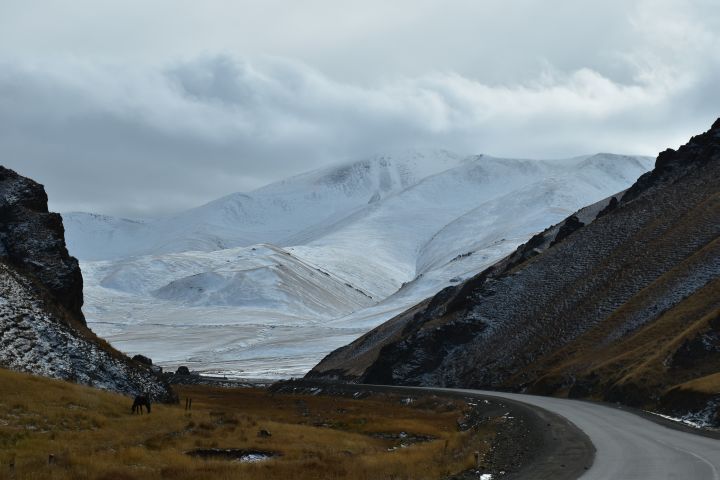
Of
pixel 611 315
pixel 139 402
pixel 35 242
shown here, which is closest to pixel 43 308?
pixel 35 242

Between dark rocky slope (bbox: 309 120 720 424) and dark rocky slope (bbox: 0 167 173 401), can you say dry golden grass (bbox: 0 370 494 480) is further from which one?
dark rocky slope (bbox: 309 120 720 424)

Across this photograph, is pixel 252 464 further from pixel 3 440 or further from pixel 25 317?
pixel 25 317

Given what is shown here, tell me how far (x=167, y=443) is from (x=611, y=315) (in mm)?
61351

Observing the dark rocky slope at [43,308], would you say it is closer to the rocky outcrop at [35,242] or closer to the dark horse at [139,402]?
the rocky outcrop at [35,242]

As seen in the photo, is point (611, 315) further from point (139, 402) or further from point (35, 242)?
point (35, 242)

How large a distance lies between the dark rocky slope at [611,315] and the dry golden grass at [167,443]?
18.6m

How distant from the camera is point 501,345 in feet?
303

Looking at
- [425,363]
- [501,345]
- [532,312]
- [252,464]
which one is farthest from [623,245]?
[252,464]

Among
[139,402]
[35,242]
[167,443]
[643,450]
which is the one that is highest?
[35,242]

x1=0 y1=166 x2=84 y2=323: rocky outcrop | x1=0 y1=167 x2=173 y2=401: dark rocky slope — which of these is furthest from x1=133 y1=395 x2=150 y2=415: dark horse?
x1=0 y1=166 x2=84 y2=323: rocky outcrop

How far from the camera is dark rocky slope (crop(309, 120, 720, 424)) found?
5641 cm

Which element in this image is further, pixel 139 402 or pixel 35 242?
pixel 35 242

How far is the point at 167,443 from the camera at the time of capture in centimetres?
3228

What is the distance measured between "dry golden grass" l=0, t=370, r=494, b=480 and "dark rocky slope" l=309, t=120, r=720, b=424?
18.6m
